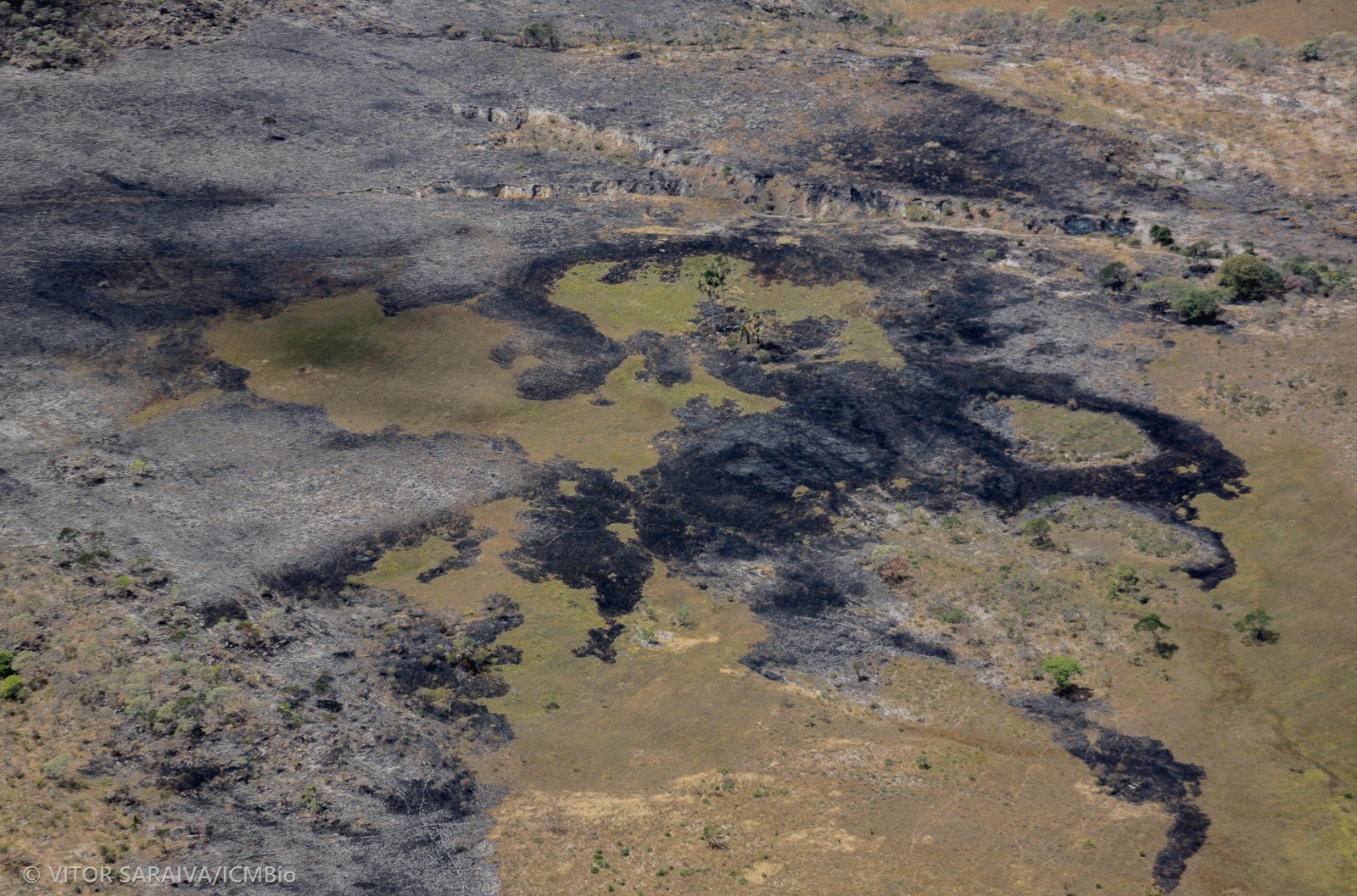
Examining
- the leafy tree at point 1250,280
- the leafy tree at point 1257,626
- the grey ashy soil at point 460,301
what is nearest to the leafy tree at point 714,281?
the grey ashy soil at point 460,301

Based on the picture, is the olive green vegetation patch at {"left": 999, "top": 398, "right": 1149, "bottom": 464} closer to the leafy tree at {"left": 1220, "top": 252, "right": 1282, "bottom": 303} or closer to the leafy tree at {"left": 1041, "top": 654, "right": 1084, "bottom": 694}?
the leafy tree at {"left": 1041, "top": 654, "right": 1084, "bottom": 694}

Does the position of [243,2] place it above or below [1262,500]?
above

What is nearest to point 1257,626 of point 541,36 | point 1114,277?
point 1114,277

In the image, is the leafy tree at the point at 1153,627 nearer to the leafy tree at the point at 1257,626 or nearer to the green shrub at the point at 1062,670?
the leafy tree at the point at 1257,626

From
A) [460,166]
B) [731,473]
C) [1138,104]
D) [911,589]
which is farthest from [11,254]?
[1138,104]

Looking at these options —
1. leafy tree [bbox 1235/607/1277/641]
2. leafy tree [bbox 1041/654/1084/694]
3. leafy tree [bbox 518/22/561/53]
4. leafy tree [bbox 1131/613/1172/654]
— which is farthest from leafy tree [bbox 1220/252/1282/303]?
leafy tree [bbox 518/22/561/53]

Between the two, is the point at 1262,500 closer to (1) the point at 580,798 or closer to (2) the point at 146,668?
(1) the point at 580,798
